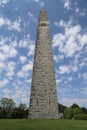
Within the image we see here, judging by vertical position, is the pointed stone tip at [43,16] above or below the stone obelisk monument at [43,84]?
above

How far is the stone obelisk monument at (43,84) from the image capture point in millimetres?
33688

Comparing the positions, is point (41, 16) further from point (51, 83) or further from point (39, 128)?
point (39, 128)

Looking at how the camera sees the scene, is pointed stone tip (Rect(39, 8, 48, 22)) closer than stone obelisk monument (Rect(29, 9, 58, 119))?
No

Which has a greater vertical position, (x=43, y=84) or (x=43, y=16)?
(x=43, y=16)

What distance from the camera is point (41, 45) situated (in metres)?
36.3

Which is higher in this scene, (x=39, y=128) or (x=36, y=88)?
(x=36, y=88)

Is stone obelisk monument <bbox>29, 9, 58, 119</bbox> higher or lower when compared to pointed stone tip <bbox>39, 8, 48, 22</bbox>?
lower

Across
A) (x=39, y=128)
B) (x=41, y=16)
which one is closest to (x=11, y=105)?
(x=41, y=16)

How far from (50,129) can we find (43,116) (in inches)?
655

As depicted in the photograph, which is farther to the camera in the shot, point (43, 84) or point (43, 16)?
point (43, 16)

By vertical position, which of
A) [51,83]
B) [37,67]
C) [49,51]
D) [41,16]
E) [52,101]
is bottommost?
[52,101]

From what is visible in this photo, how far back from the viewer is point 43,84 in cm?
3419

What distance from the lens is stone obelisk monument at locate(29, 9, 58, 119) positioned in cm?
3369

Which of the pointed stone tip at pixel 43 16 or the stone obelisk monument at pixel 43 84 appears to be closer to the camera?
the stone obelisk monument at pixel 43 84
